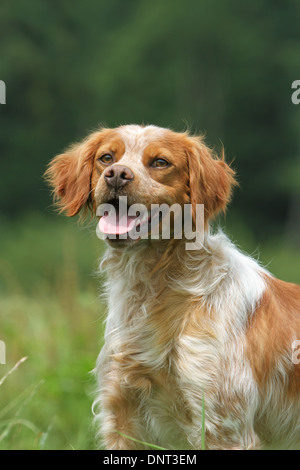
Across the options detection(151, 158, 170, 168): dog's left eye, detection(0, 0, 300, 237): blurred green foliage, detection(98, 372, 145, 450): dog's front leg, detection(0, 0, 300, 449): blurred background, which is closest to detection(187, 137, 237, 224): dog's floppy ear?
detection(151, 158, 170, 168): dog's left eye

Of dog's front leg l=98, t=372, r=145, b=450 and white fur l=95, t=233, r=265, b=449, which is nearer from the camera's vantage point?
white fur l=95, t=233, r=265, b=449

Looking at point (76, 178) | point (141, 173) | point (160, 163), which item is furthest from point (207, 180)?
point (76, 178)

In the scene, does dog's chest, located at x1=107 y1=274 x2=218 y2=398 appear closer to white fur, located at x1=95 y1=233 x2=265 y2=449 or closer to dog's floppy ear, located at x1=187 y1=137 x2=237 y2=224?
white fur, located at x1=95 y1=233 x2=265 y2=449

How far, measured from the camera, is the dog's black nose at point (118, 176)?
128 inches

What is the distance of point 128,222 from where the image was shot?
→ 3334mm

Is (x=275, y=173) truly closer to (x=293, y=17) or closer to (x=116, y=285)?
(x=293, y=17)

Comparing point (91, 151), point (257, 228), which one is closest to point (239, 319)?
point (91, 151)

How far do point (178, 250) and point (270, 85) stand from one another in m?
22.8

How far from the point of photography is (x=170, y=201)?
3.39m

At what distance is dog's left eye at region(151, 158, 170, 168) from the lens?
344 cm

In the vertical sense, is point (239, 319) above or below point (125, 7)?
below
